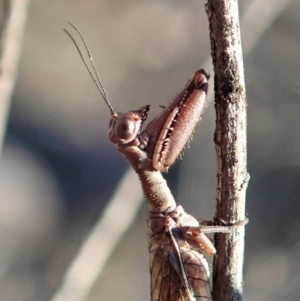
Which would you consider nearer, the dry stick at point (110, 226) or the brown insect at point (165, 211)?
the brown insect at point (165, 211)

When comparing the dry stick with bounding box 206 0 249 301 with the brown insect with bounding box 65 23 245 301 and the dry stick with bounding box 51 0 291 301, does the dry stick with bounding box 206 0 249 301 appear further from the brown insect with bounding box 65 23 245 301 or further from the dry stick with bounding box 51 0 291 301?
the dry stick with bounding box 51 0 291 301

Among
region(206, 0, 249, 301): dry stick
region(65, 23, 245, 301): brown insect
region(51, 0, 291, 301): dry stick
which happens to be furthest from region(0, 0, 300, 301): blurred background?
region(206, 0, 249, 301): dry stick

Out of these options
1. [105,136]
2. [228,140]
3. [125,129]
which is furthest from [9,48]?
[228,140]

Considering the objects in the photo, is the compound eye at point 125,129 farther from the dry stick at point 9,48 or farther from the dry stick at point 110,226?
the dry stick at point 9,48

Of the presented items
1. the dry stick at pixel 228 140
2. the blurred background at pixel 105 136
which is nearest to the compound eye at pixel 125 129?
the dry stick at pixel 228 140

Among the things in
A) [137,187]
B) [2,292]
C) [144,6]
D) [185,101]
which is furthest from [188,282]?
[144,6]

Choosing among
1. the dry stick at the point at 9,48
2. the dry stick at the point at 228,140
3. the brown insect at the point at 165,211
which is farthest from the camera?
the dry stick at the point at 9,48
